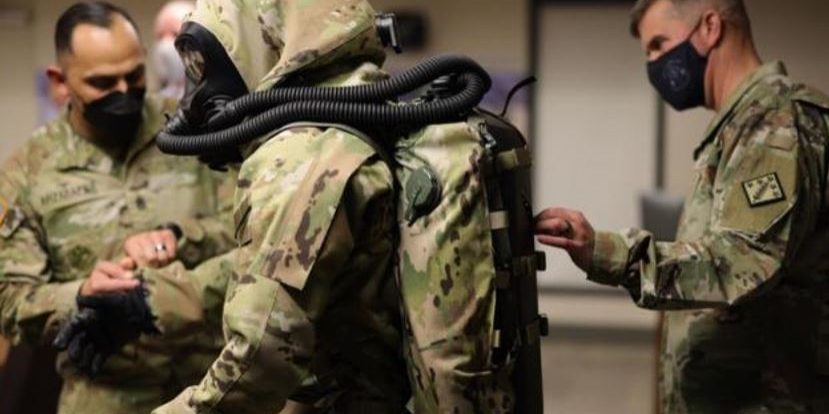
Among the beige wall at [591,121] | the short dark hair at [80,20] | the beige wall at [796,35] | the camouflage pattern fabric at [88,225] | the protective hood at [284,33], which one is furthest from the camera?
the beige wall at [591,121]

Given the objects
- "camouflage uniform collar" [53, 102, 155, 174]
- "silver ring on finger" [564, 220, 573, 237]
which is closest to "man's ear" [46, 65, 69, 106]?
"camouflage uniform collar" [53, 102, 155, 174]

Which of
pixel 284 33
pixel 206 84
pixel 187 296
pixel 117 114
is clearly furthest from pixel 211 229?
pixel 284 33

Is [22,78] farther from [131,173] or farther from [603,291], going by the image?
[131,173]

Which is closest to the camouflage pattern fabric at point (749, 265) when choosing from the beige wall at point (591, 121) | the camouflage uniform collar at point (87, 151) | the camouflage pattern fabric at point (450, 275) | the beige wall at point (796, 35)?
the camouflage pattern fabric at point (450, 275)

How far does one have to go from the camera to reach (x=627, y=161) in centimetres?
641

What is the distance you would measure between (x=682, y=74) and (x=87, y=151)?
1.36 meters

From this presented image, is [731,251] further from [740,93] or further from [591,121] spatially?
[591,121]

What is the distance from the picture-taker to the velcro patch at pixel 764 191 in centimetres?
219

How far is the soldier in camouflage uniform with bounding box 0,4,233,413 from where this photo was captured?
8.13ft

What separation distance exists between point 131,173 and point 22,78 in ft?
15.2

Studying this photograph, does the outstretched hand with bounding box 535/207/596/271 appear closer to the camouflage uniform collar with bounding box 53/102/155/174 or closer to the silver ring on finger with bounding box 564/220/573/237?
the silver ring on finger with bounding box 564/220/573/237

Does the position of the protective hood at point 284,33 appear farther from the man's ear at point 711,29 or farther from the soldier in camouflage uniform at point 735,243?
the man's ear at point 711,29

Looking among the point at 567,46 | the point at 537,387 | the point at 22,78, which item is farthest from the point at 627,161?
the point at 537,387

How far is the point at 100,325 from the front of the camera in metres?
2.38
